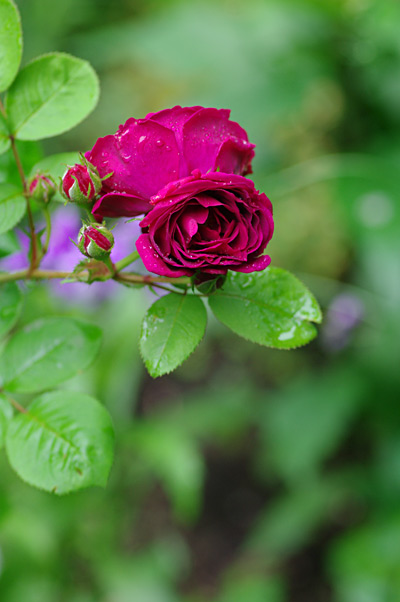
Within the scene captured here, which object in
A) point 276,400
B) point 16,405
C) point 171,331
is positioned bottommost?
point 276,400

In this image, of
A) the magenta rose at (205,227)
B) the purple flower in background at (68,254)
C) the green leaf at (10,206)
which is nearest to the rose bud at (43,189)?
the green leaf at (10,206)

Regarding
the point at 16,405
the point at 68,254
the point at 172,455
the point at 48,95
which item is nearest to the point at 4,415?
the point at 16,405

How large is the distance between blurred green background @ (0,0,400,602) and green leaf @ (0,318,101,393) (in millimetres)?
544

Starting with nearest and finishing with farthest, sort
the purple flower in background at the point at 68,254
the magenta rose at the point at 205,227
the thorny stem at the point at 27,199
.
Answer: the magenta rose at the point at 205,227, the thorny stem at the point at 27,199, the purple flower in background at the point at 68,254

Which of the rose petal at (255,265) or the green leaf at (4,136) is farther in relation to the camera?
the green leaf at (4,136)

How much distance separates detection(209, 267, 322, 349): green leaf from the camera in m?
0.44

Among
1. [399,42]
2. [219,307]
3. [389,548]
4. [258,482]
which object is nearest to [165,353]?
[219,307]

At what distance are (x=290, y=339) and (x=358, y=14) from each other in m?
1.37

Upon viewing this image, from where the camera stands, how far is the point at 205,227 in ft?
1.26

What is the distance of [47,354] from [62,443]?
0.10 metres

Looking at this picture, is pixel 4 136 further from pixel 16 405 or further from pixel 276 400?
pixel 276 400

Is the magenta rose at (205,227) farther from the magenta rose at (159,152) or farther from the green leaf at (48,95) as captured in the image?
the green leaf at (48,95)

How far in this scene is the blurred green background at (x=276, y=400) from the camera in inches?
50.8

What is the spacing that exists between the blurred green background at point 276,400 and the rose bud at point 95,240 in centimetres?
71
